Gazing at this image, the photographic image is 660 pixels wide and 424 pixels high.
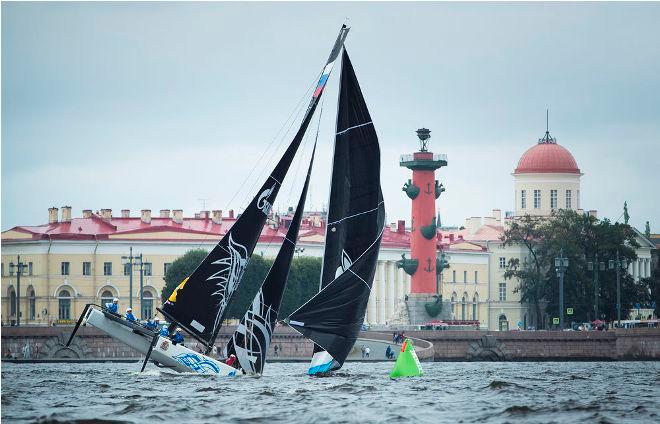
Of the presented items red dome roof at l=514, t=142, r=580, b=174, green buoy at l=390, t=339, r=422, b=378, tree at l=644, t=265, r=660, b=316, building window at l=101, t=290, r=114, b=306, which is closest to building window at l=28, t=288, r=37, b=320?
building window at l=101, t=290, r=114, b=306

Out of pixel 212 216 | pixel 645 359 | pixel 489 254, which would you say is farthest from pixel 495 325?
pixel 645 359

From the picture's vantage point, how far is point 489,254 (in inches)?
4924

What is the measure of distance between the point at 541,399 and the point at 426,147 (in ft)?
188

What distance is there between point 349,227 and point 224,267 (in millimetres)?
3101

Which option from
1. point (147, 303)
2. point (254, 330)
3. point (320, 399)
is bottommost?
point (320, 399)

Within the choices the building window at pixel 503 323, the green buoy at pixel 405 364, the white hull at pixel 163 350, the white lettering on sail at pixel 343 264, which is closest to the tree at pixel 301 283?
the building window at pixel 503 323

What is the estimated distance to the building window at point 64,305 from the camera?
107938 millimetres

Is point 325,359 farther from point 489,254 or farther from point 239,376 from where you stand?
point 489,254

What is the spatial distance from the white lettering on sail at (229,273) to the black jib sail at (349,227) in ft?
7.42

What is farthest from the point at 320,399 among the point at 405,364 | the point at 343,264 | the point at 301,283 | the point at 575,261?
the point at 575,261

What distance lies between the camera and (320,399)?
35750mm

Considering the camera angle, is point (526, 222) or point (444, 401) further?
point (526, 222)

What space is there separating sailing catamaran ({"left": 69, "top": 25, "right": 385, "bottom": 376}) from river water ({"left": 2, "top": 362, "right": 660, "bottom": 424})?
78 centimetres

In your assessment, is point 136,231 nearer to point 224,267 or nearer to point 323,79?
point 224,267
